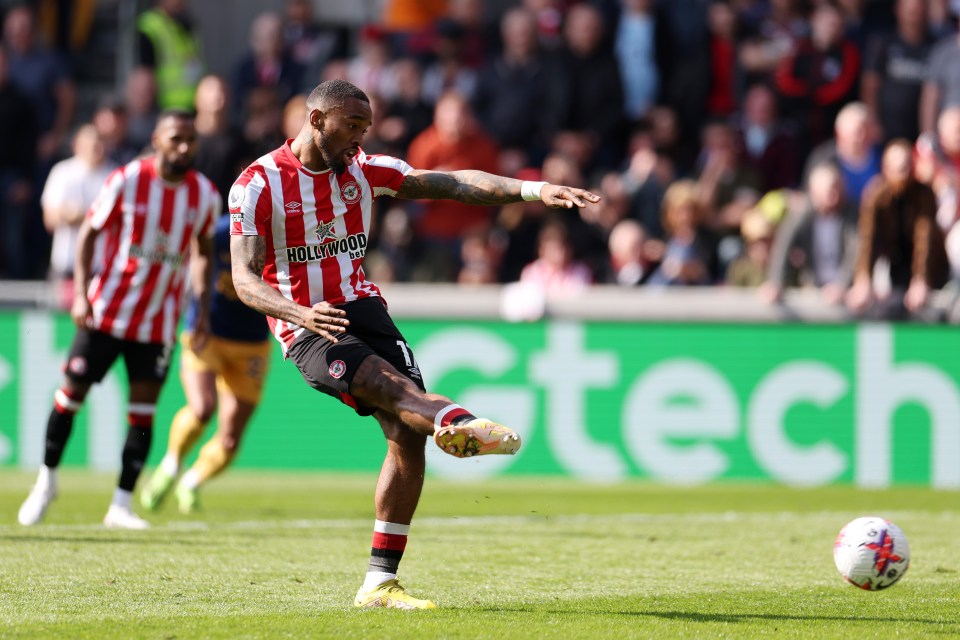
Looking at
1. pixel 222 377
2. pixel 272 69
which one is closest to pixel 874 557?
pixel 222 377

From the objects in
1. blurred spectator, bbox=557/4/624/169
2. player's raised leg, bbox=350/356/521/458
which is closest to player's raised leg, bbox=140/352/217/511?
player's raised leg, bbox=350/356/521/458

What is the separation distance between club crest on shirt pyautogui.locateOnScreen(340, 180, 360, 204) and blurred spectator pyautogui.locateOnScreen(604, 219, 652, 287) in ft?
26.4

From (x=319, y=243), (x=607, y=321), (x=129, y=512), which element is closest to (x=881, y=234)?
(x=607, y=321)

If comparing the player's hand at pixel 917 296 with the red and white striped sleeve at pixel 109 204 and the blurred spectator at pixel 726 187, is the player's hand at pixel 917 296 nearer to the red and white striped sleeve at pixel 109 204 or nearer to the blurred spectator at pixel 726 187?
the blurred spectator at pixel 726 187

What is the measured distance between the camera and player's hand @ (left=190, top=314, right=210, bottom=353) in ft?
33.6

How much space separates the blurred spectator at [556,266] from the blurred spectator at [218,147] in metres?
2.79

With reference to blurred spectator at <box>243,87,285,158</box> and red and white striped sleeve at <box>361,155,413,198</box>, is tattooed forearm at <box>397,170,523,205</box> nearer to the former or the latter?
red and white striped sleeve at <box>361,155,413,198</box>

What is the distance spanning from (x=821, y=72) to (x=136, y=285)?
8.63m

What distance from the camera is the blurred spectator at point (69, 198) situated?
48.2 ft

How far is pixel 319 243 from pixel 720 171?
904 centimetres

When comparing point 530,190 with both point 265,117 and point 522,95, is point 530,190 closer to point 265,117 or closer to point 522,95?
point 265,117

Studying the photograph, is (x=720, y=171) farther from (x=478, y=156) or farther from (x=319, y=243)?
(x=319, y=243)

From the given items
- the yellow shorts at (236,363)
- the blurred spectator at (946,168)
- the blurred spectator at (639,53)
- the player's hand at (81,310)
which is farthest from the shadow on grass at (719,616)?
the blurred spectator at (639,53)

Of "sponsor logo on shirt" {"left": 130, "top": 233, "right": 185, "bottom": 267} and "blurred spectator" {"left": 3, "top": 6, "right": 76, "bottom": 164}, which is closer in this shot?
"sponsor logo on shirt" {"left": 130, "top": 233, "right": 185, "bottom": 267}
